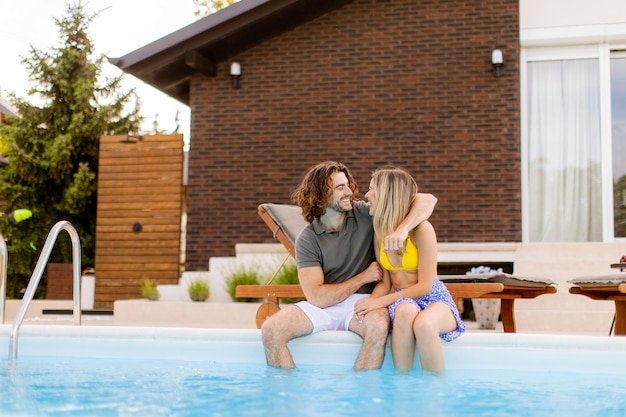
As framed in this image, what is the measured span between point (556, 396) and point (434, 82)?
631cm

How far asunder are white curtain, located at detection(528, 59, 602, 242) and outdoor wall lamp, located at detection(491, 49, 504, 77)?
1.56 ft

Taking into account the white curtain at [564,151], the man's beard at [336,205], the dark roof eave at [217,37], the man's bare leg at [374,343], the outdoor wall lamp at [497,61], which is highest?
the dark roof eave at [217,37]

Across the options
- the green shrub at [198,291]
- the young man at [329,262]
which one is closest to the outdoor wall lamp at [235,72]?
the green shrub at [198,291]

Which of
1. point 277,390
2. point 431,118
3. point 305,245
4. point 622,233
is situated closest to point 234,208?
point 431,118

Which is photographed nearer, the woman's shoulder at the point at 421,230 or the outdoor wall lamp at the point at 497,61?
the woman's shoulder at the point at 421,230

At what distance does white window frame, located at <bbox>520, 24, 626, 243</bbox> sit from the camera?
8734 mm

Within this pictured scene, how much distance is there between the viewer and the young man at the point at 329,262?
12.3 ft

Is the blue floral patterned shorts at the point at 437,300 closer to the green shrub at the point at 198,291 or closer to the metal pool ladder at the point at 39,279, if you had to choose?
the metal pool ladder at the point at 39,279

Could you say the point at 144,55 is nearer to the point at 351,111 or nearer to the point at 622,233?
the point at 351,111

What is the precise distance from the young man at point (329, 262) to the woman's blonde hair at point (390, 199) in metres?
0.07

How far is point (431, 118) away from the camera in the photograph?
29.6 feet

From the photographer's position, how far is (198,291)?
854cm

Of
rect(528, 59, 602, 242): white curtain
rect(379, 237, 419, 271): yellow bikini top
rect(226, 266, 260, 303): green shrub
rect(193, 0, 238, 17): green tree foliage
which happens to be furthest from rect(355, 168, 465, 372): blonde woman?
rect(193, 0, 238, 17): green tree foliage

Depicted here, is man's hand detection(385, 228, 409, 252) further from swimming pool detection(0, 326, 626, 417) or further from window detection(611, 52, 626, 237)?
window detection(611, 52, 626, 237)
